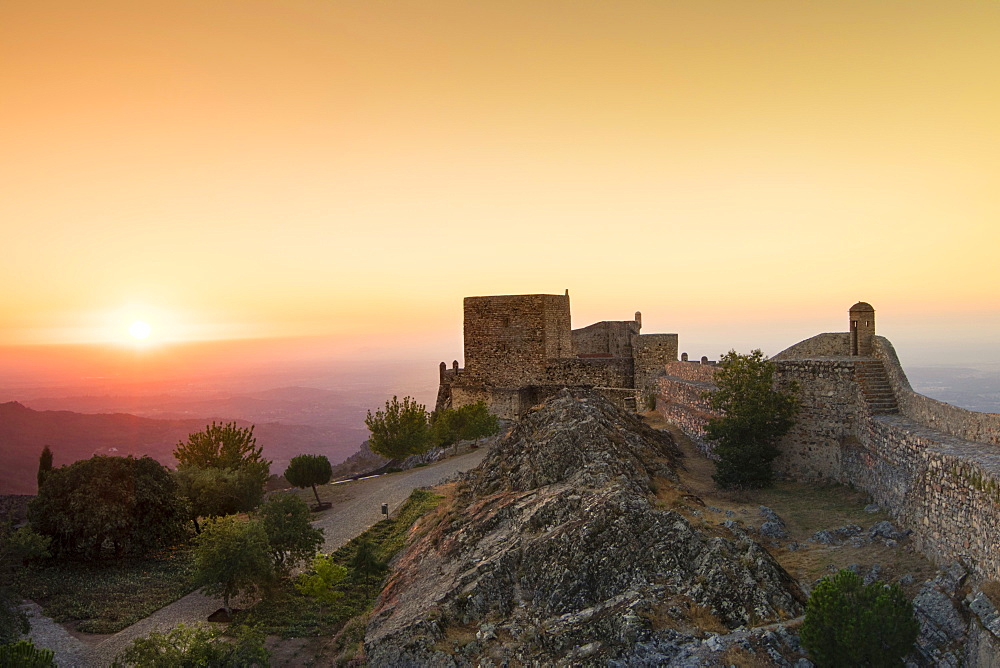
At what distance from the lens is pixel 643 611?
Answer: 43.2 feet

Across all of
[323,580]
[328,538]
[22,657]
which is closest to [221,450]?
[328,538]

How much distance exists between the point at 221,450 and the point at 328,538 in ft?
46.7

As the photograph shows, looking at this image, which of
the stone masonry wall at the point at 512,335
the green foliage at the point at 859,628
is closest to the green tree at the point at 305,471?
the stone masonry wall at the point at 512,335

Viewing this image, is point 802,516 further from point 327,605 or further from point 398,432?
point 398,432

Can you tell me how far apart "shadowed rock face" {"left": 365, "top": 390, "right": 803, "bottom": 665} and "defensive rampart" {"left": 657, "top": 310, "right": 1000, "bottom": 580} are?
3851mm

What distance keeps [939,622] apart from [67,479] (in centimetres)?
3294

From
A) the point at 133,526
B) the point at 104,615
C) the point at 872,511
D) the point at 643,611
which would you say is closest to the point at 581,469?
the point at 643,611

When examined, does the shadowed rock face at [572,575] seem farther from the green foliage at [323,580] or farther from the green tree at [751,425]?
the green tree at [751,425]

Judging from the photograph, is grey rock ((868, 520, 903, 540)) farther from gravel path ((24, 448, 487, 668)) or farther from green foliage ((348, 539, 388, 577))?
gravel path ((24, 448, 487, 668))

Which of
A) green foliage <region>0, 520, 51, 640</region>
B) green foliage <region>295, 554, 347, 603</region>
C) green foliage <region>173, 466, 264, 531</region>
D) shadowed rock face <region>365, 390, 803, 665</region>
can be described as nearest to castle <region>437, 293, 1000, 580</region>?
shadowed rock face <region>365, 390, 803, 665</region>

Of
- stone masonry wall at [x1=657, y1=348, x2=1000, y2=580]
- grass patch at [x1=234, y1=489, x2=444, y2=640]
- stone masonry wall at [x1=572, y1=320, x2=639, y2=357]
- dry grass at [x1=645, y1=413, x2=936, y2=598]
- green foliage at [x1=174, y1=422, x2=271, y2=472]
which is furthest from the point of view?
stone masonry wall at [x1=572, y1=320, x2=639, y2=357]

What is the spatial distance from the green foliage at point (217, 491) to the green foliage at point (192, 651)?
1572 cm

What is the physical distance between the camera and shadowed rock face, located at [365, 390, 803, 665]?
1305 cm

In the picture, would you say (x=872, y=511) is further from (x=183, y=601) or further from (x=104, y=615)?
(x=104, y=615)
